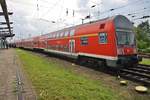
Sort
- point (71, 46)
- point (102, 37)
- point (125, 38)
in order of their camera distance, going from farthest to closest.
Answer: point (71, 46) < point (102, 37) < point (125, 38)

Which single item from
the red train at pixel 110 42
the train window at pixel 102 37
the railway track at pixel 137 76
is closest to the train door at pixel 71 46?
the red train at pixel 110 42

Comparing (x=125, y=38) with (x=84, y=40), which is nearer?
(x=125, y=38)

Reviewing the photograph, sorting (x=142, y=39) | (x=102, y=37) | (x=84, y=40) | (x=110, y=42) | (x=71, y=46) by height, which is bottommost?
(x=71, y=46)

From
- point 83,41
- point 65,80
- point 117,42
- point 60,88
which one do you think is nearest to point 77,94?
point 60,88

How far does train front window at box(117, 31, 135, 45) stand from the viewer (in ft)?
44.2

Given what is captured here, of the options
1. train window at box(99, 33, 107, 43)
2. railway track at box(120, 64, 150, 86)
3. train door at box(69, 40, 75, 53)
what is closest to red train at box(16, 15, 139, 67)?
train window at box(99, 33, 107, 43)

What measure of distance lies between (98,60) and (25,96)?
26.4 feet

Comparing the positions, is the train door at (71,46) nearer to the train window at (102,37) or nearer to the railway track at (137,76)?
the train window at (102,37)

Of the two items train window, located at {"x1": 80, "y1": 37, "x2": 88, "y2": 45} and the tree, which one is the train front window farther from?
the tree

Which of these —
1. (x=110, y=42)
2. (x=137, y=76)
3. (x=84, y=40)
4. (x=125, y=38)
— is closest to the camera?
(x=137, y=76)

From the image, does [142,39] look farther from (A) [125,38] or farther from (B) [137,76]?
(B) [137,76]

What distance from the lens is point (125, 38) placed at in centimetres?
1393

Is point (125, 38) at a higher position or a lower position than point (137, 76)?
higher

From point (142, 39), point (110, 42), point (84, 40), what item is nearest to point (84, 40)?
point (84, 40)
